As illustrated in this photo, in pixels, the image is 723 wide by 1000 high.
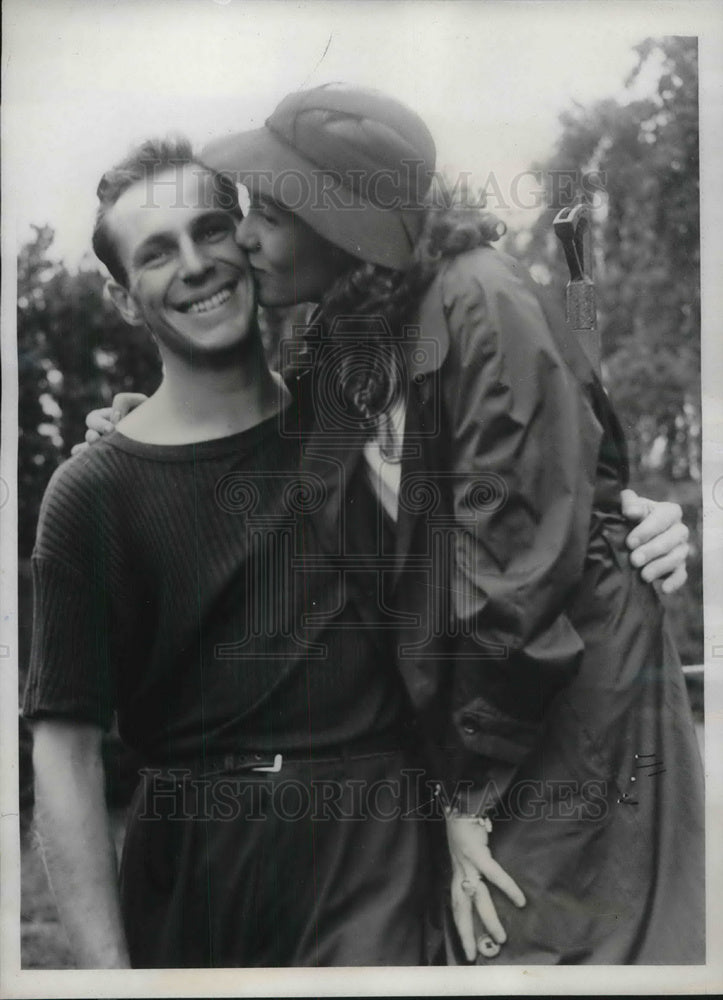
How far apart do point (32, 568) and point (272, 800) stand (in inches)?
32.1

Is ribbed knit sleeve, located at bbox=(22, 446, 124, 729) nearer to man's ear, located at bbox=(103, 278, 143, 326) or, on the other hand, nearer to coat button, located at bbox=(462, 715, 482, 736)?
man's ear, located at bbox=(103, 278, 143, 326)

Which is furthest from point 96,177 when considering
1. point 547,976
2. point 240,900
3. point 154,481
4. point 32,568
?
point 547,976

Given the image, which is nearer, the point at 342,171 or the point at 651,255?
the point at 342,171

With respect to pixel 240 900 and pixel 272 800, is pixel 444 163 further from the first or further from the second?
pixel 240 900

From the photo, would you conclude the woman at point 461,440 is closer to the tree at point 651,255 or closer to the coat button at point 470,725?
the coat button at point 470,725

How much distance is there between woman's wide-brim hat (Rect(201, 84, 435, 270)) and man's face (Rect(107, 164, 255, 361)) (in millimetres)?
114

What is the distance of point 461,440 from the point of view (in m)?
2.45

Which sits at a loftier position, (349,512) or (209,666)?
(349,512)

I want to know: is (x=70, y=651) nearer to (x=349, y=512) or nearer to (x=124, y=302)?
(x=349, y=512)

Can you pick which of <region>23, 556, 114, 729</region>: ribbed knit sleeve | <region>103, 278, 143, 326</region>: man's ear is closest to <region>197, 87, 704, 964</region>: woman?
<region>103, 278, 143, 326</region>: man's ear

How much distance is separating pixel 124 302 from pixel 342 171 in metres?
0.61

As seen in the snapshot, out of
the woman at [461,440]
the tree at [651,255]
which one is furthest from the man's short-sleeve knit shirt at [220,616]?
the tree at [651,255]

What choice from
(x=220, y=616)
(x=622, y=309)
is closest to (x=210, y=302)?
(x=220, y=616)

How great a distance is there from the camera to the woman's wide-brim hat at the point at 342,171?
247 cm
